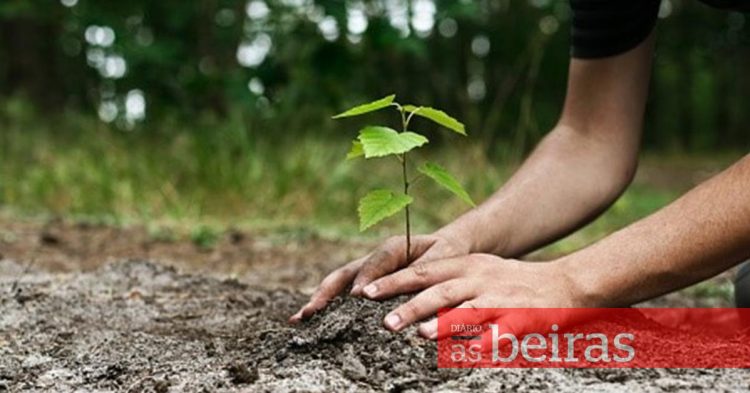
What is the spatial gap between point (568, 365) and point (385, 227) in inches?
110

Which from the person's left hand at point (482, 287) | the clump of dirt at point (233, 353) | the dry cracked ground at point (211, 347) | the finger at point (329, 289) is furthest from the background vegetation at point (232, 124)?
the person's left hand at point (482, 287)

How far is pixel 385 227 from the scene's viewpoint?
4.25 meters

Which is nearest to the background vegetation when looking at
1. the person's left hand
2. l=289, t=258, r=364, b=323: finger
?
l=289, t=258, r=364, b=323: finger

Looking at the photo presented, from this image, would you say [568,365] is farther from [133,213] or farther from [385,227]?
[133,213]

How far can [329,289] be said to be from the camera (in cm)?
176

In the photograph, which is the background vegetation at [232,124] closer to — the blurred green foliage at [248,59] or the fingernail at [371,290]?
the blurred green foliage at [248,59]

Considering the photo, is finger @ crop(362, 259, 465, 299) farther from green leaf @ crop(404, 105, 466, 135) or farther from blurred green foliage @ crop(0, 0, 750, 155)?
blurred green foliage @ crop(0, 0, 750, 155)

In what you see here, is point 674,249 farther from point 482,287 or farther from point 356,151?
point 356,151

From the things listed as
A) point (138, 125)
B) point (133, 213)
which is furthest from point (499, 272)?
point (138, 125)

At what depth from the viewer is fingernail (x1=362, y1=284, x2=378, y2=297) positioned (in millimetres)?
1629

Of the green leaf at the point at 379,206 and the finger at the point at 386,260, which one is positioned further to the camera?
the finger at the point at 386,260

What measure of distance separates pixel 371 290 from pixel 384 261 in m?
0.10

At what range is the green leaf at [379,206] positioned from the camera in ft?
4.94

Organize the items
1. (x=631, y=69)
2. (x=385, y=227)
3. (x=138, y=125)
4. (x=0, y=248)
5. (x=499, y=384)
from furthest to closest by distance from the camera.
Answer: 1. (x=138, y=125)
2. (x=385, y=227)
3. (x=0, y=248)
4. (x=631, y=69)
5. (x=499, y=384)
